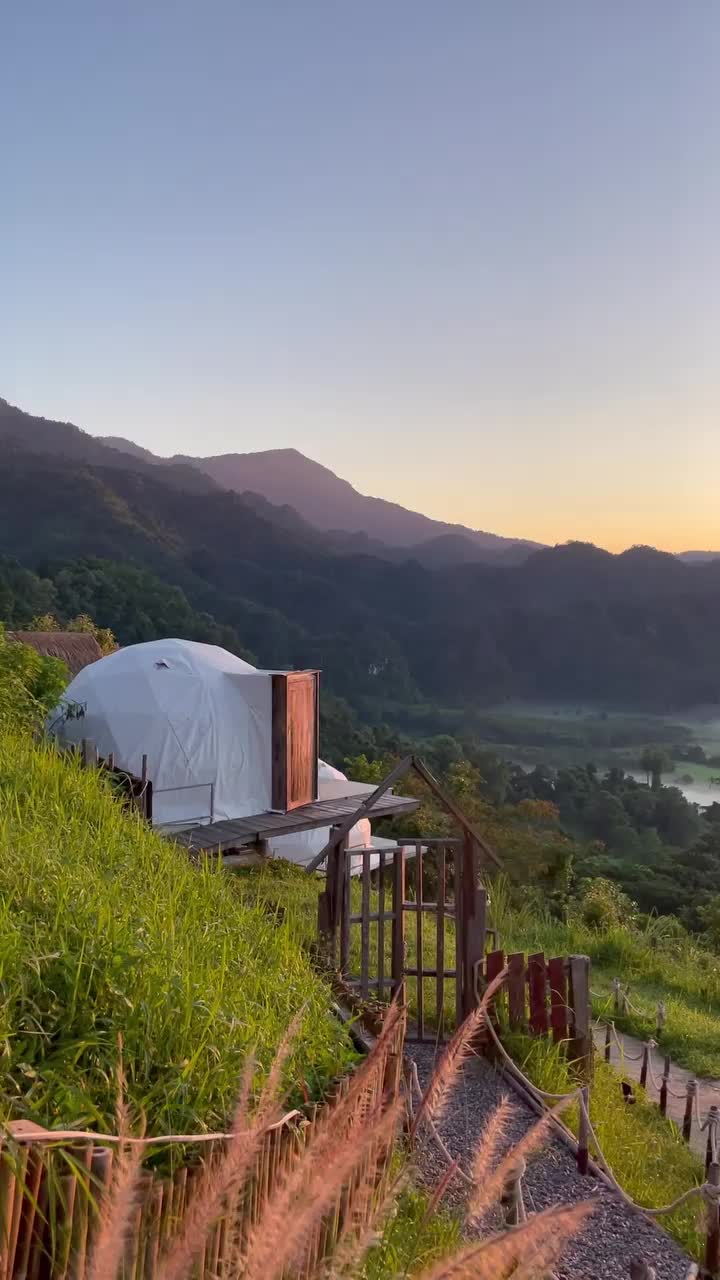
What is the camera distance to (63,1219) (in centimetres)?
158

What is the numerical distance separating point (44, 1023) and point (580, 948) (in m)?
10.6

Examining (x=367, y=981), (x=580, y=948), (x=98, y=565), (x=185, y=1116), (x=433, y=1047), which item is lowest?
(x=580, y=948)

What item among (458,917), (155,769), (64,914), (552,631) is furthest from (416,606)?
(64,914)

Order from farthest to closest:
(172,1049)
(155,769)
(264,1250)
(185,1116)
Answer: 1. (155,769)
2. (172,1049)
3. (185,1116)
4. (264,1250)

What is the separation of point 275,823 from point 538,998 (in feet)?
24.1

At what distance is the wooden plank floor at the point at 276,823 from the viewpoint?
502 inches

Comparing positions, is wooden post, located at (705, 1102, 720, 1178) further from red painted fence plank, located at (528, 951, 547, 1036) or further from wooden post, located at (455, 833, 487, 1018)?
→ wooden post, located at (455, 833, 487, 1018)

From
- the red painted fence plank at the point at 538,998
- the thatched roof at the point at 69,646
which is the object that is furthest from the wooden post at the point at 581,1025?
the thatched roof at the point at 69,646

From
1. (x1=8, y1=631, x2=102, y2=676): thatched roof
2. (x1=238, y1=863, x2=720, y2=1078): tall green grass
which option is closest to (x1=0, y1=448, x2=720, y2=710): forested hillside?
(x1=8, y1=631, x2=102, y2=676): thatched roof

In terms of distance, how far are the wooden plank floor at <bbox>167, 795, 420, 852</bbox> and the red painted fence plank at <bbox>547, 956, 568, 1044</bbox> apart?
19.1ft

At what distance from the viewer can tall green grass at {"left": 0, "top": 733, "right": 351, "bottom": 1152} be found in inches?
78.1

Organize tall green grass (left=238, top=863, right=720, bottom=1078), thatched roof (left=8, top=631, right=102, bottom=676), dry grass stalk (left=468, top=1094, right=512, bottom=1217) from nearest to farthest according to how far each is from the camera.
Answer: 1. dry grass stalk (left=468, top=1094, right=512, bottom=1217)
2. tall green grass (left=238, top=863, right=720, bottom=1078)
3. thatched roof (left=8, top=631, right=102, bottom=676)

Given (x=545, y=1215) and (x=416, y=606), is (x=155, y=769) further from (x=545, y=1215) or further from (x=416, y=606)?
(x=416, y=606)

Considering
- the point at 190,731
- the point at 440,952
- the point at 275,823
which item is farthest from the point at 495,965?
the point at 190,731
